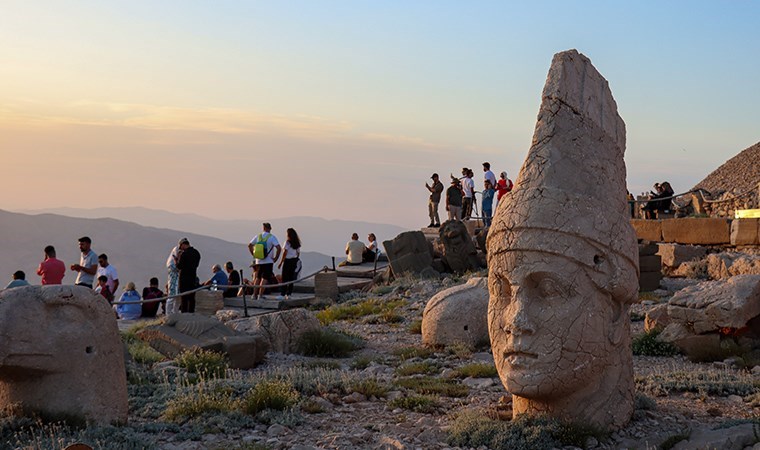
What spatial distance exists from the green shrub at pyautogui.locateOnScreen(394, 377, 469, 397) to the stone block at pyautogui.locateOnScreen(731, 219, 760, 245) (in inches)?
565

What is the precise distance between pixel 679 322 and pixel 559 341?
6283 mm

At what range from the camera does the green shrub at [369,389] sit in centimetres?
1060

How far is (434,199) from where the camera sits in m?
29.2

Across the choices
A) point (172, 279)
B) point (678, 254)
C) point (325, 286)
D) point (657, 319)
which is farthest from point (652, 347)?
point (325, 286)

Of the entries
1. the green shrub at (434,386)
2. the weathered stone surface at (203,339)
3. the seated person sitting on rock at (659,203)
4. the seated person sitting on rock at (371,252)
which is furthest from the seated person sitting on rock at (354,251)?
the green shrub at (434,386)

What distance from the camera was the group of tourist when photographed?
26.6 m

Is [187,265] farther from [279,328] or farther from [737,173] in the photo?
[737,173]

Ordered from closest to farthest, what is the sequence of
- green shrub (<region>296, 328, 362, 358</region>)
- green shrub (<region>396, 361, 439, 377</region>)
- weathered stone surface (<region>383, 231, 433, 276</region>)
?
green shrub (<region>396, 361, 439, 377</region>) → green shrub (<region>296, 328, 362, 358</region>) → weathered stone surface (<region>383, 231, 433, 276</region>)

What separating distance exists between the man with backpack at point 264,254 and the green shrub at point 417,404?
35.5 feet

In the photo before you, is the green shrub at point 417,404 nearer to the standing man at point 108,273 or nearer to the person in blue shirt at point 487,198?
the standing man at point 108,273

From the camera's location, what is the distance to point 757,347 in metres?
13.1

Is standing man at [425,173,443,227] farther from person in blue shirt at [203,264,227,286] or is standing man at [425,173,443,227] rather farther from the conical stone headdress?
the conical stone headdress

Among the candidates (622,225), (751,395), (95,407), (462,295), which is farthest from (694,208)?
(95,407)

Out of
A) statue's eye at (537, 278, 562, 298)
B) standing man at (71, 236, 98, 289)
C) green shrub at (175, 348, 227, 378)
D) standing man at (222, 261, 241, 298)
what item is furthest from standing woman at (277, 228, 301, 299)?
statue's eye at (537, 278, 562, 298)
